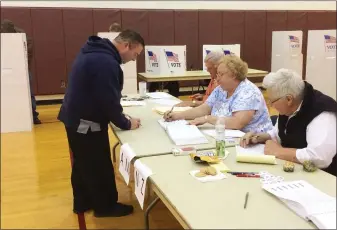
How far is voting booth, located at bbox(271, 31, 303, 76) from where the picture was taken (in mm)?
7035

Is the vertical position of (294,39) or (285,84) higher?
(294,39)

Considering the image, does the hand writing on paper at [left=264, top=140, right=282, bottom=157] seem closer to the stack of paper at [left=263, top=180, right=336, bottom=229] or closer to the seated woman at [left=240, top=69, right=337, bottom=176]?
the seated woman at [left=240, top=69, right=337, bottom=176]

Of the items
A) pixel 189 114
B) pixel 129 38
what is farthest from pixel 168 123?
pixel 129 38

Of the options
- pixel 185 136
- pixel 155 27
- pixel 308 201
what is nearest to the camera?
pixel 308 201

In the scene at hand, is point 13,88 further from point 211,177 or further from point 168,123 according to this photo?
point 168,123

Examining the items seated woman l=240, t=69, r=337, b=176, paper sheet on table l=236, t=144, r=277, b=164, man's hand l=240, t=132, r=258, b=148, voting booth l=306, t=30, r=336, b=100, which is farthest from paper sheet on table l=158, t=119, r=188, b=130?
voting booth l=306, t=30, r=336, b=100

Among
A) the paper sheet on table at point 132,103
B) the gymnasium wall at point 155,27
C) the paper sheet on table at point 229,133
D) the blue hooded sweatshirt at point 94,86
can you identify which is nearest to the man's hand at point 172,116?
the paper sheet on table at point 229,133

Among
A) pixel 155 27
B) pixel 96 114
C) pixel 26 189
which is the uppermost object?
pixel 155 27

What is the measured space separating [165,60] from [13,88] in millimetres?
5368

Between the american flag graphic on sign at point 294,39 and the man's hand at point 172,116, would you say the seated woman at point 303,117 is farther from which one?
the american flag graphic on sign at point 294,39

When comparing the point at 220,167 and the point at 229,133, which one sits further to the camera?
the point at 229,133

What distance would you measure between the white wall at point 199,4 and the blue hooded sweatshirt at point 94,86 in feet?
16.7

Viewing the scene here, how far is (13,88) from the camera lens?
0.53 m

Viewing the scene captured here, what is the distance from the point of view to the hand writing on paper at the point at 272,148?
1.62 metres
